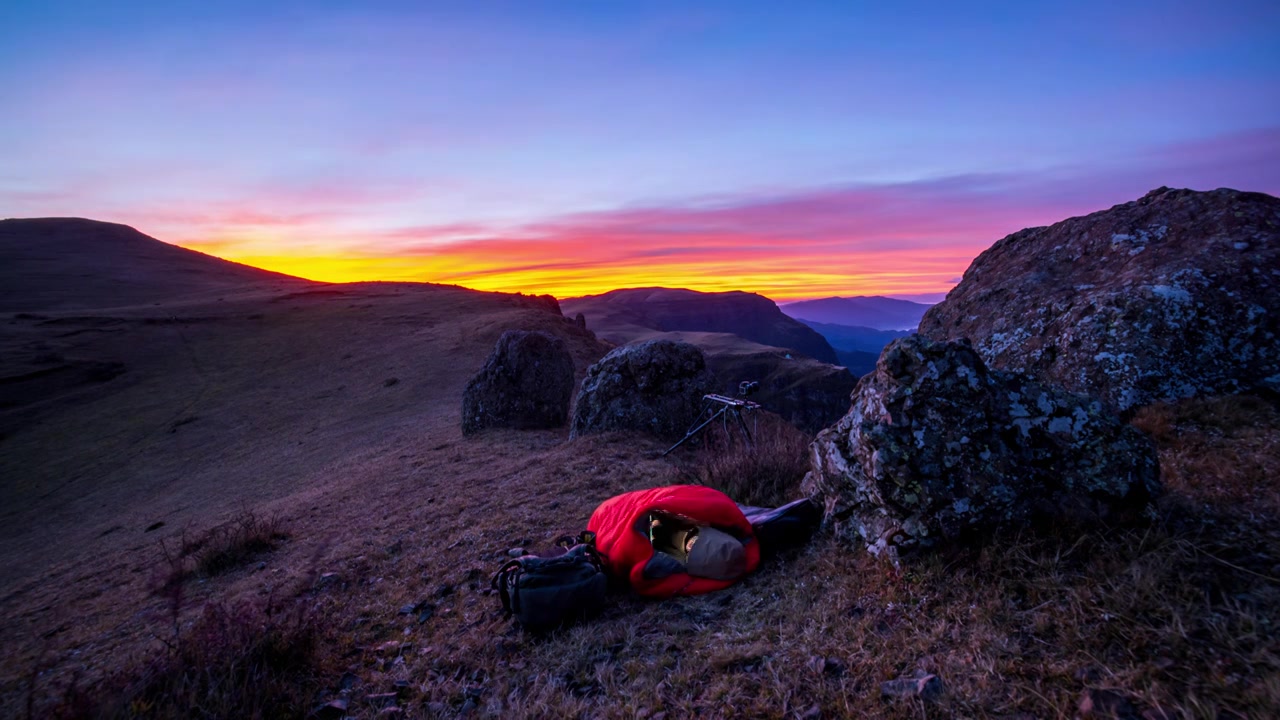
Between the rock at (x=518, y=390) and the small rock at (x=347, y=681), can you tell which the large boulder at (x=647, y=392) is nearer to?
the rock at (x=518, y=390)

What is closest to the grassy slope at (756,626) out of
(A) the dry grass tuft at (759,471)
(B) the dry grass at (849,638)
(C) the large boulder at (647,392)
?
(B) the dry grass at (849,638)

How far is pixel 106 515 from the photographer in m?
14.1

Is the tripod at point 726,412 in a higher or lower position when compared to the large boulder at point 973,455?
lower

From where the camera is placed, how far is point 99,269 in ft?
199

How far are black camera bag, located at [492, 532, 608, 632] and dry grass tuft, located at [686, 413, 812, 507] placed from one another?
82.2 inches

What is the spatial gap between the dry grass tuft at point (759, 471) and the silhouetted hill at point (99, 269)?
54.6 metres

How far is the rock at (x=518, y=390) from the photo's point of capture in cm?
1283

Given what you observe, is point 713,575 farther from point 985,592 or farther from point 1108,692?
point 1108,692

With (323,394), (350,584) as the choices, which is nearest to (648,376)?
(350,584)

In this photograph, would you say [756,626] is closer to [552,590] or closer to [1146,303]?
[552,590]

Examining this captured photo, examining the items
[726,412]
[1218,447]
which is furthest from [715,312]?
[1218,447]

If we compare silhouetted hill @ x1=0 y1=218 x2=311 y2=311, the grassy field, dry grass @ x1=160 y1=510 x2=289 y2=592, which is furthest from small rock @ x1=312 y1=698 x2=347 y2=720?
silhouetted hill @ x1=0 y1=218 x2=311 y2=311

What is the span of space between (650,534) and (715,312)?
16106 cm

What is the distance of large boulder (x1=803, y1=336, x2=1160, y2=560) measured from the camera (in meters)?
3.53
